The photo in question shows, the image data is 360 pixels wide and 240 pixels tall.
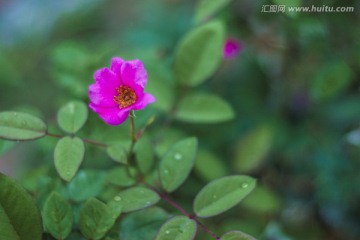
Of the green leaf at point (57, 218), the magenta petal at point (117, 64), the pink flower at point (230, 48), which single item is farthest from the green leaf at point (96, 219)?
the pink flower at point (230, 48)

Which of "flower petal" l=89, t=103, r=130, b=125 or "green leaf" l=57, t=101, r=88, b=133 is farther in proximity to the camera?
"green leaf" l=57, t=101, r=88, b=133

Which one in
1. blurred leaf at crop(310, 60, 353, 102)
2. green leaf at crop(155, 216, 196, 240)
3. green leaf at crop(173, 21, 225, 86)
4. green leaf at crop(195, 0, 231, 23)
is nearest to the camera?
green leaf at crop(155, 216, 196, 240)

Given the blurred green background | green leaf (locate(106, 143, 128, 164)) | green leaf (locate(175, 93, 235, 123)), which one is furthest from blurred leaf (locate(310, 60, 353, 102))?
green leaf (locate(106, 143, 128, 164))

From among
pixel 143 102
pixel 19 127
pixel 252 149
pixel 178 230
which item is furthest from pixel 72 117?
pixel 252 149

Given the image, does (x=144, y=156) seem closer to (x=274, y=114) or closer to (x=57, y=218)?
(x=57, y=218)

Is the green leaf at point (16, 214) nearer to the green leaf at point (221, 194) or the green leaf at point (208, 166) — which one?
the green leaf at point (221, 194)

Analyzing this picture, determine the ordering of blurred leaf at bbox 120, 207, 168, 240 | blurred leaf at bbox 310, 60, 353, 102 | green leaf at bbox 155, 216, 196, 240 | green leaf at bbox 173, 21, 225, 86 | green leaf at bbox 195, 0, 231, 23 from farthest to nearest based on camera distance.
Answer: blurred leaf at bbox 310, 60, 353, 102 → green leaf at bbox 173, 21, 225, 86 → green leaf at bbox 195, 0, 231, 23 → blurred leaf at bbox 120, 207, 168, 240 → green leaf at bbox 155, 216, 196, 240

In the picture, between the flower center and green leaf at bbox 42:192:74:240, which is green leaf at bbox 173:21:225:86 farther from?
green leaf at bbox 42:192:74:240

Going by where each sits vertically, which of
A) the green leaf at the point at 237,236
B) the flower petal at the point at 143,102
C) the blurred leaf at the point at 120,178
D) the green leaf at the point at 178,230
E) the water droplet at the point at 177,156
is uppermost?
the flower petal at the point at 143,102
